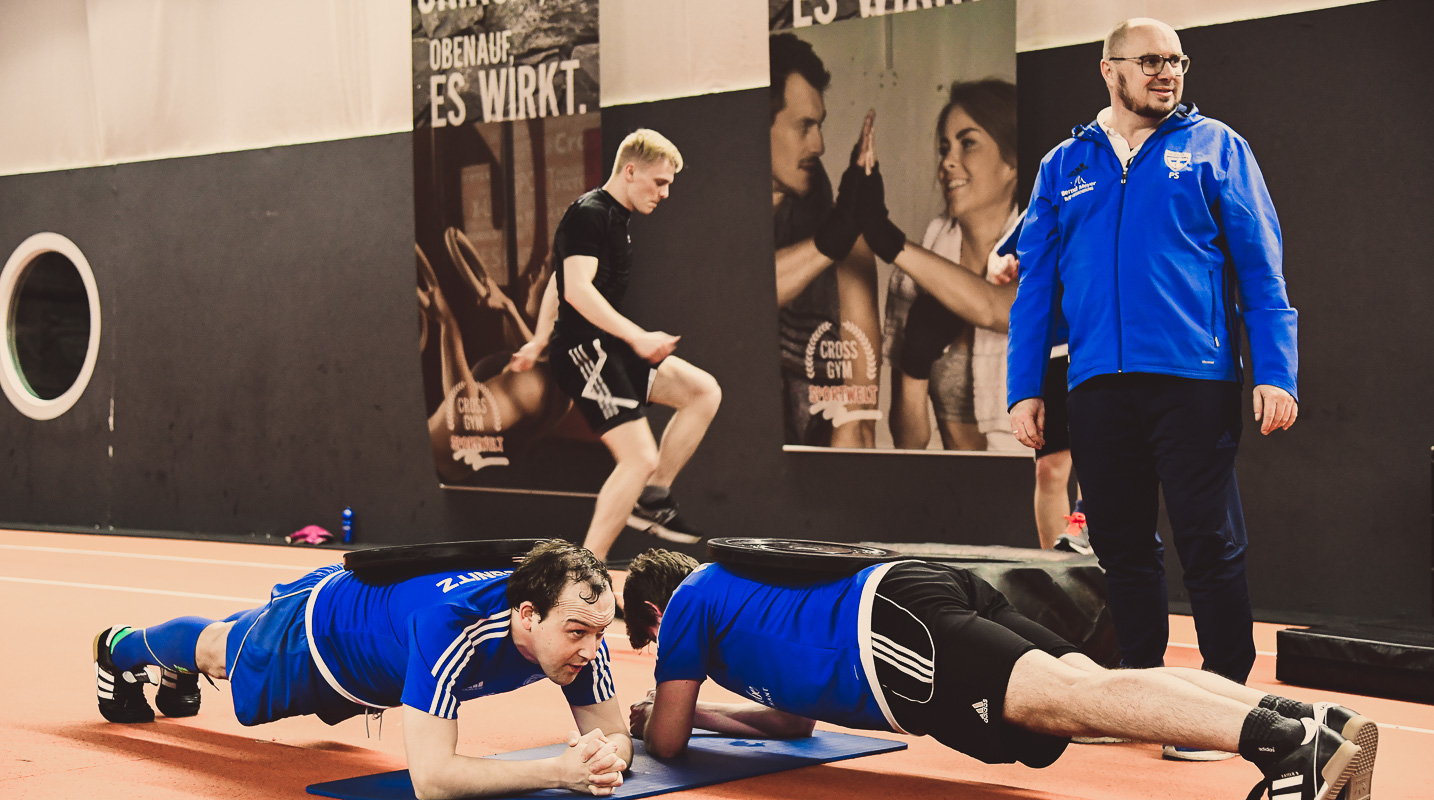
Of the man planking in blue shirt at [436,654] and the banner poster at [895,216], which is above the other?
the banner poster at [895,216]

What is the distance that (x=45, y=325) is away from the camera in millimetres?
10562

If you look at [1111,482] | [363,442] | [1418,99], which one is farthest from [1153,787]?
[363,442]

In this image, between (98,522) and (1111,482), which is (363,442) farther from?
(1111,482)

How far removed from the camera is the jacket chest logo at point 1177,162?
10.7 feet

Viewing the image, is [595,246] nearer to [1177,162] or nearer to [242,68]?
[1177,162]

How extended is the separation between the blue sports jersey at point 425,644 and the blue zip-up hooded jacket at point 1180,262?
145cm

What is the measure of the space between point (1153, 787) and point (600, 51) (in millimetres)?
5587

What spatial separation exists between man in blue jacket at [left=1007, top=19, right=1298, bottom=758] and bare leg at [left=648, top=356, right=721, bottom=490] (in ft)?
11.3

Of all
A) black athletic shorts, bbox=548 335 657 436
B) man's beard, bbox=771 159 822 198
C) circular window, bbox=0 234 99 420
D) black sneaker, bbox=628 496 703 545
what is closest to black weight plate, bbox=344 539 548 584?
black athletic shorts, bbox=548 335 657 436

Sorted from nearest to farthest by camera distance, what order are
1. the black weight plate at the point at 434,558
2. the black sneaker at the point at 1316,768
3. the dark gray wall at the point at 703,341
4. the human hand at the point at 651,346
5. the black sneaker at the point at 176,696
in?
the black sneaker at the point at 1316,768
the black weight plate at the point at 434,558
the black sneaker at the point at 176,696
the dark gray wall at the point at 703,341
the human hand at the point at 651,346

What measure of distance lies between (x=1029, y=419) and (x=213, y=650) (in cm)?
213

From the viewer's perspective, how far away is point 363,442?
29.5 ft

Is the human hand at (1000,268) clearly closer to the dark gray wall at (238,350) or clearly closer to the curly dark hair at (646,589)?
the curly dark hair at (646,589)

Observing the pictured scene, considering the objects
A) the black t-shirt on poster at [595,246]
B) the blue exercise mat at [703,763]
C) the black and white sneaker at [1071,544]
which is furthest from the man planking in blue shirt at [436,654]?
the black t-shirt on poster at [595,246]
